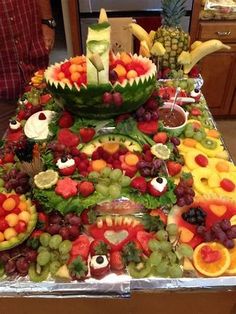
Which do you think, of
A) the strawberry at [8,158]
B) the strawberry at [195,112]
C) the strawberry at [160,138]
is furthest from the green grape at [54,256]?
the strawberry at [195,112]

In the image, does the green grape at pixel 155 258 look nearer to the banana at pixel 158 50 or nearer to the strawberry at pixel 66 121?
the strawberry at pixel 66 121

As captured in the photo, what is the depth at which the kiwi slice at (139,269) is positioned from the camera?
2.89ft

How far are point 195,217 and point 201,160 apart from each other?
0.87 ft

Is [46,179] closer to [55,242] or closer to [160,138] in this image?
[55,242]

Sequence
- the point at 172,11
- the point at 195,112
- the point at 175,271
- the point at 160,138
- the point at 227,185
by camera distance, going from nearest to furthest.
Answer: the point at 175,271 < the point at 227,185 < the point at 160,138 < the point at 195,112 < the point at 172,11

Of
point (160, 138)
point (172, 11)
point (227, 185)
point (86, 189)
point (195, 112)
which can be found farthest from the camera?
point (172, 11)

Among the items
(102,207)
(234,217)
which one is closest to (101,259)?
(102,207)

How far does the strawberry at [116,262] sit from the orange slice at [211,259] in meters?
0.20

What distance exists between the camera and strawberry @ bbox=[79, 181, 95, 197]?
3.19 ft

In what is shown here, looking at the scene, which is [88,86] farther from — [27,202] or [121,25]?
[121,25]

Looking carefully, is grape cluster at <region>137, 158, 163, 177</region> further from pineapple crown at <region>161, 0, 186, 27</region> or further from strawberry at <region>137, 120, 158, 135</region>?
pineapple crown at <region>161, 0, 186, 27</region>

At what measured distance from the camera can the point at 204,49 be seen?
1.58m

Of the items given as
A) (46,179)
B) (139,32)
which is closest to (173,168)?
(46,179)

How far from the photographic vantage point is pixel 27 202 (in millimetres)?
987
